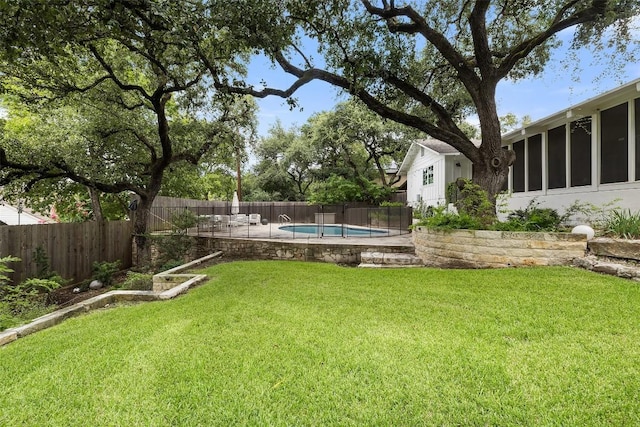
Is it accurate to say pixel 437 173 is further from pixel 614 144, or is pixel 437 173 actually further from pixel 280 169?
pixel 280 169

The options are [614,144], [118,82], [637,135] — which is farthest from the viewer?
[118,82]

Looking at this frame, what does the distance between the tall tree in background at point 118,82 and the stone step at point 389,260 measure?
17.3ft

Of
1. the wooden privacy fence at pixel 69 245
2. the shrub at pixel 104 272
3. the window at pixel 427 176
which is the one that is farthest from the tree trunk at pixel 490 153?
the wooden privacy fence at pixel 69 245

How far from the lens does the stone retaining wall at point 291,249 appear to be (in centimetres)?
819

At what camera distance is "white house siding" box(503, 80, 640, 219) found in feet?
20.3

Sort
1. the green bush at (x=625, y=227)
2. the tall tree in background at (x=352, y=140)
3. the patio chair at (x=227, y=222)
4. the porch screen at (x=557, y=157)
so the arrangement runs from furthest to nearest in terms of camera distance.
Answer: the tall tree in background at (x=352, y=140)
the patio chair at (x=227, y=222)
the porch screen at (x=557, y=157)
the green bush at (x=625, y=227)

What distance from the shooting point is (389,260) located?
704 centimetres

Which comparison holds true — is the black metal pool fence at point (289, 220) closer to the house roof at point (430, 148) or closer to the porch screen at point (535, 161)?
the house roof at point (430, 148)

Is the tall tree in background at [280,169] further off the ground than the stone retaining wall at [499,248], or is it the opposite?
the tall tree in background at [280,169]

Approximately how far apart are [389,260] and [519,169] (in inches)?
256

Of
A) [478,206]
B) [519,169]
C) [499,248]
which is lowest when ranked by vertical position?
[499,248]

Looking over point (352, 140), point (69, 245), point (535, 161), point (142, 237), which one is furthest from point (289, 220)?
point (535, 161)

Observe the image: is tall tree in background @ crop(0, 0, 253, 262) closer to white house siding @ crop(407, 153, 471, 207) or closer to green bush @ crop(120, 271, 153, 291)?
green bush @ crop(120, 271, 153, 291)

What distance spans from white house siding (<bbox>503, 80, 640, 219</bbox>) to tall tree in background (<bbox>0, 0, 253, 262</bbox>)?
24.0 ft
